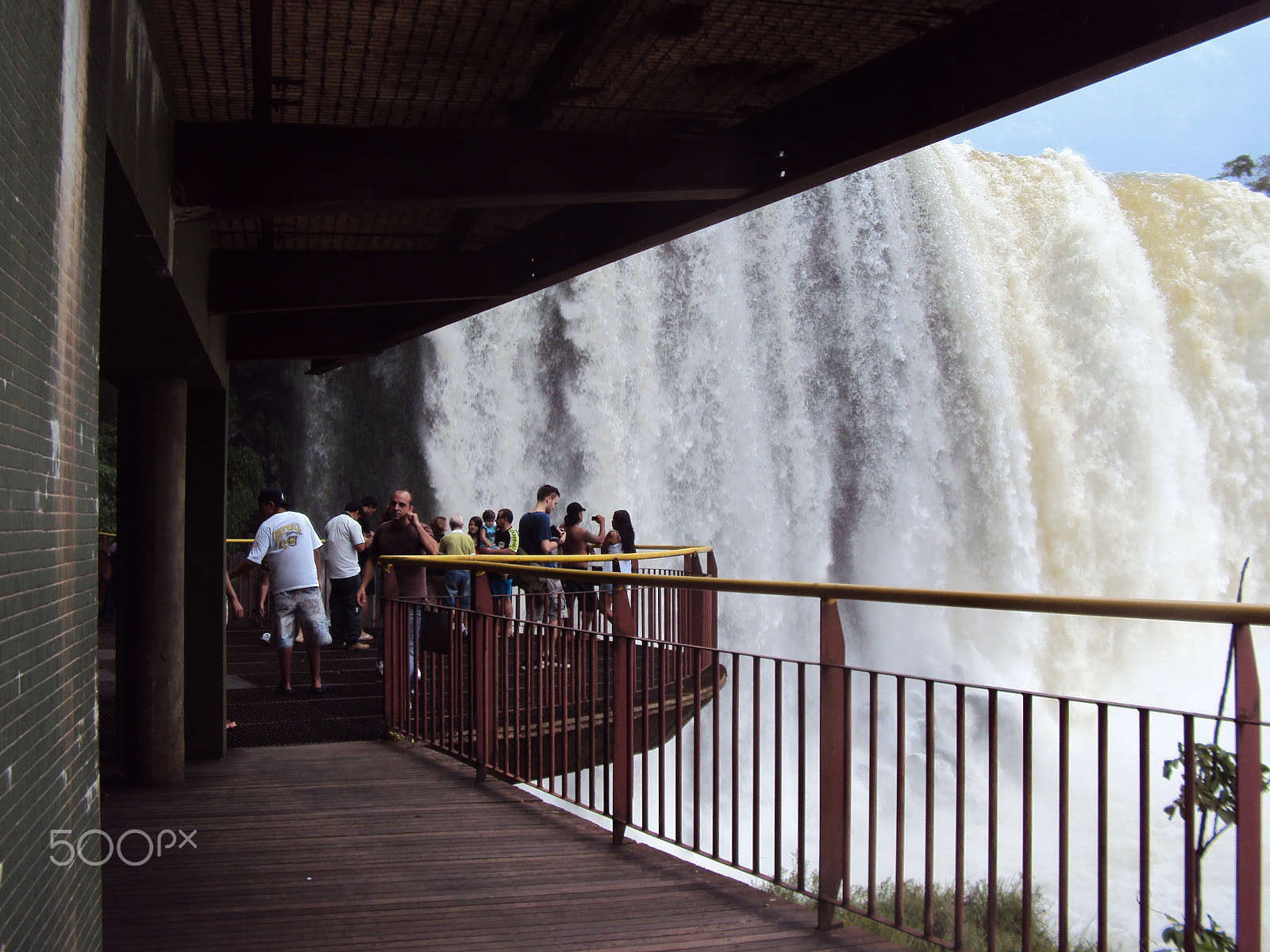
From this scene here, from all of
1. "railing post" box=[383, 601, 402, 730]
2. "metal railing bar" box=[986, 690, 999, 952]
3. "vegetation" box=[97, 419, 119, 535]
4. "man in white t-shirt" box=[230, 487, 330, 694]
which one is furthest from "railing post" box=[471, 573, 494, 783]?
"vegetation" box=[97, 419, 119, 535]

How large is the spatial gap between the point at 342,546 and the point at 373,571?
389 mm

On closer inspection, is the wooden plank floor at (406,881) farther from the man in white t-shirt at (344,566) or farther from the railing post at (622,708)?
the man in white t-shirt at (344,566)

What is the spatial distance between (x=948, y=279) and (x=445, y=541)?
65.0ft

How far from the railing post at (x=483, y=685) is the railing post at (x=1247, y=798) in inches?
170

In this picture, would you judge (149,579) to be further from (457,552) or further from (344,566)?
(457,552)

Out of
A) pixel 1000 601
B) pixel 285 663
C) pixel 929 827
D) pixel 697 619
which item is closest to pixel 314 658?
pixel 285 663

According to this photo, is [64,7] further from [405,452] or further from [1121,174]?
[1121,174]

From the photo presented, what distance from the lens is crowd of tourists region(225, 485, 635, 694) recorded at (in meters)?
8.46

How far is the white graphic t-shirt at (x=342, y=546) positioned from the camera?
9812 millimetres

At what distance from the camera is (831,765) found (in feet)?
12.9

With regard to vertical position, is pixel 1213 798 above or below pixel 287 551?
below

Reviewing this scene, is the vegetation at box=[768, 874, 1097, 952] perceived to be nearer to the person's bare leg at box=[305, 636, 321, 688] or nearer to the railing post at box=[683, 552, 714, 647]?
the railing post at box=[683, 552, 714, 647]

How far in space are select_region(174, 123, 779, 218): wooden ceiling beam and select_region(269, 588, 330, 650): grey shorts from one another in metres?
4.51

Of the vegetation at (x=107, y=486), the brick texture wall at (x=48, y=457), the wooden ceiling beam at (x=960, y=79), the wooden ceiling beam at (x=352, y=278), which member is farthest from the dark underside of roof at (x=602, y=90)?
the vegetation at (x=107, y=486)
